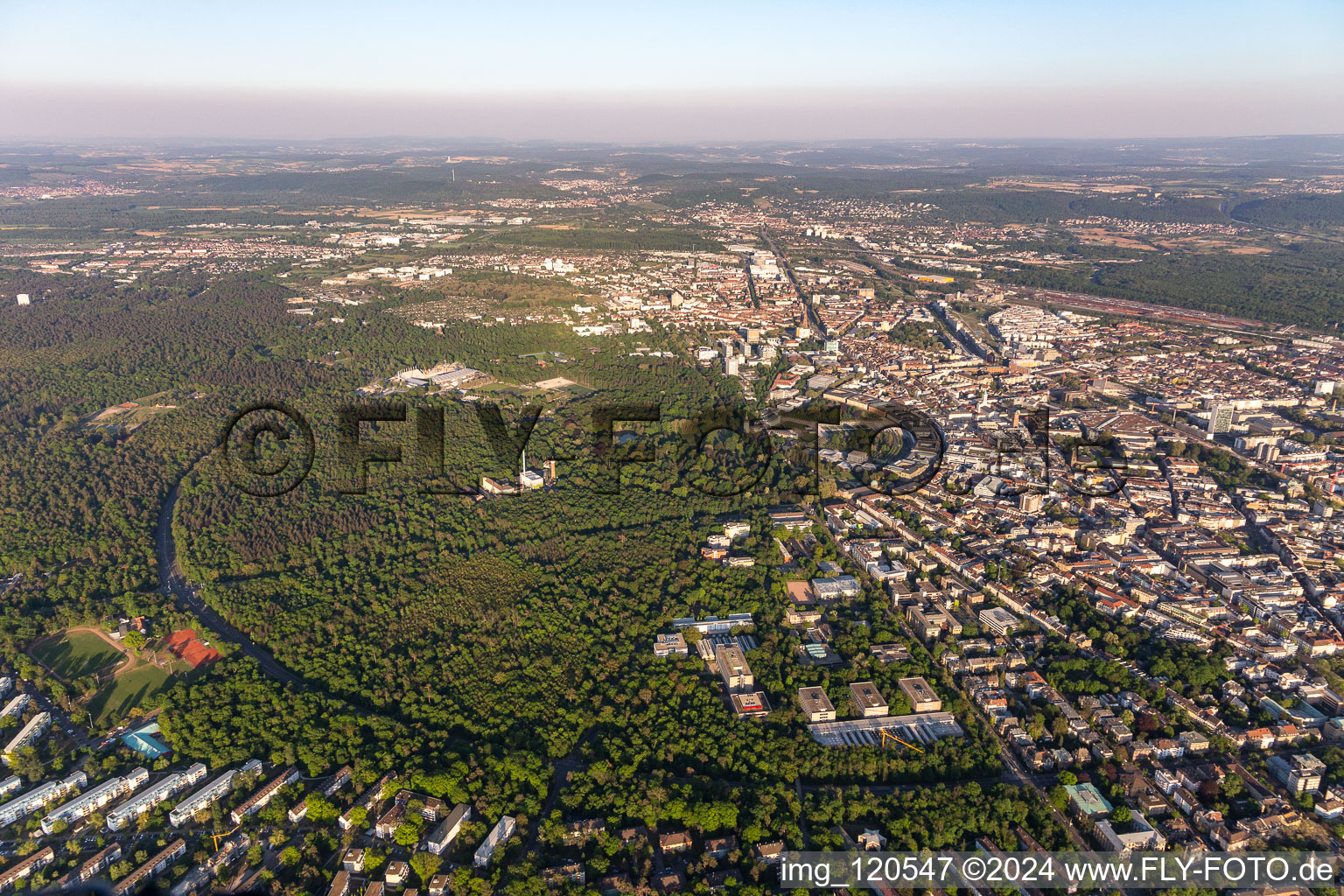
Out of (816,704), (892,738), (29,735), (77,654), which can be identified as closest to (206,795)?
(29,735)

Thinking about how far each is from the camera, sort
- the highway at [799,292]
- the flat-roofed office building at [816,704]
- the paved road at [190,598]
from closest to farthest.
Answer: the flat-roofed office building at [816,704] < the paved road at [190,598] < the highway at [799,292]

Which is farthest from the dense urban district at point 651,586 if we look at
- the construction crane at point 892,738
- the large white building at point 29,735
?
the construction crane at point 892,738

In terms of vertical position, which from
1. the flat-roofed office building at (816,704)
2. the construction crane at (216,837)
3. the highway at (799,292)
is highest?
the highway at (799,292)

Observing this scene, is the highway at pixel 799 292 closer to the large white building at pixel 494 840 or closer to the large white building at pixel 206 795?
the large white building at pixel 494 840

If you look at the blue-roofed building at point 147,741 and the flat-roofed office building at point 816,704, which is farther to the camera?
the flat-roofed office building at point 816,704

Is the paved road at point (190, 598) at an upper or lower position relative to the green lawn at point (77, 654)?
upper

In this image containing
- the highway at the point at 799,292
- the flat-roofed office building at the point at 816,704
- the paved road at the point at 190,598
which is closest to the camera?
the flat-roofed office building at the point at 816,704

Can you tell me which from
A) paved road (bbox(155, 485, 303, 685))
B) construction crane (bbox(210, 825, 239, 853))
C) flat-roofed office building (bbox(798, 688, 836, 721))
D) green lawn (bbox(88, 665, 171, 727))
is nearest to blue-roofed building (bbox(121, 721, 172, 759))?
green lawn (bbox(88, 665, 171, 727))

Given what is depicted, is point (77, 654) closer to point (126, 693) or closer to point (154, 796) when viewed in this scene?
point (126, 693)
